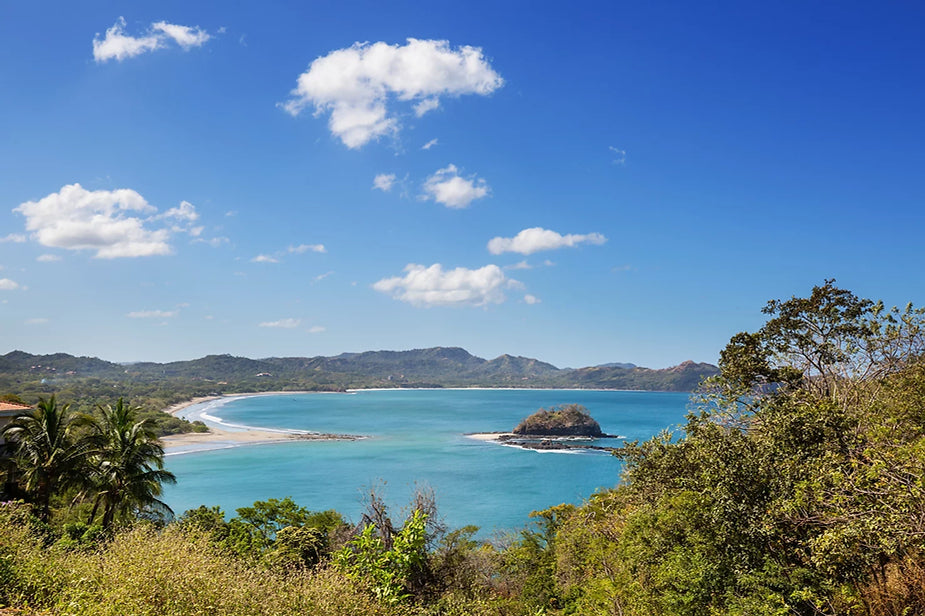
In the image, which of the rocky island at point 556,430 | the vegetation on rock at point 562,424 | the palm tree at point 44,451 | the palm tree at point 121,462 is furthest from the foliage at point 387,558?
the vegetation on rock at point 562,424

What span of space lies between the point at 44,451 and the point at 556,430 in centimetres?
8570

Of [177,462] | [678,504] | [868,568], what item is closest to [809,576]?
[868,568]

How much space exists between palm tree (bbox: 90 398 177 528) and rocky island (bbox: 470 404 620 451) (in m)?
73.0

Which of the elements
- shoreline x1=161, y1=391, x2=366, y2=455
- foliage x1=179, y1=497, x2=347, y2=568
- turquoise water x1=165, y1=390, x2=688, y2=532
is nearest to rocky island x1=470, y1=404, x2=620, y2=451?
turquoise water x1=165, y1=390, x2=688, y2=532

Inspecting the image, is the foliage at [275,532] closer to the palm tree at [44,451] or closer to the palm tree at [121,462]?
the palm tree at [121,462]

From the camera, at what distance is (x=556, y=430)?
3853 inches

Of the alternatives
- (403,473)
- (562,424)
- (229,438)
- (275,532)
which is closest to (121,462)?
(275,532)

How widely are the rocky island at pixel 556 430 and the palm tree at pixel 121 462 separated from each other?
73.0 m

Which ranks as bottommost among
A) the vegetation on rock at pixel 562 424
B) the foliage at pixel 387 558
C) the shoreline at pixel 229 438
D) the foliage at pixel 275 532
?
the shoreline at pixel 229 438

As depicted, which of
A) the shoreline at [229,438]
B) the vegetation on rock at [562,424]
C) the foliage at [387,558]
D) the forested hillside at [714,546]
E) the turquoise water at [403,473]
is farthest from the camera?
the vegetation on rock at [562,424]

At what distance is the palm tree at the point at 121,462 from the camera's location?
20.7 metres

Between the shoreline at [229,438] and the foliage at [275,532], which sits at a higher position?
the foliage at [275,532]

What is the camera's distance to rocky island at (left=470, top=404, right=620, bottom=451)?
93.2 m

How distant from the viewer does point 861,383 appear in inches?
680
